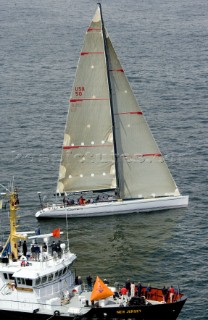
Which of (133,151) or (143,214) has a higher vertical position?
(133,151)

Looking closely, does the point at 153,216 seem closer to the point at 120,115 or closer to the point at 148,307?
the point at 120,115

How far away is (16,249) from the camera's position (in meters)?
96.6

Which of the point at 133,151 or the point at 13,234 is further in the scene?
the point at 133,151

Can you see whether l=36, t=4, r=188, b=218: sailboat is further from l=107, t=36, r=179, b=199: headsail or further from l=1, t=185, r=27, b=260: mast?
l=1, t=185, r=27, b=260: mast

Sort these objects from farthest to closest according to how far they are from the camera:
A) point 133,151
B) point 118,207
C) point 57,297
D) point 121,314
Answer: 1. point 133,151
2. point 118,207
3. point 57,297
4. point 121,314

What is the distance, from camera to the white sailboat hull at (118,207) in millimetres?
131500

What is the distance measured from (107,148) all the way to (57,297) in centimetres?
4382

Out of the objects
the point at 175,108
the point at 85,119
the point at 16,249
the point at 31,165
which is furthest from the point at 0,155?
the point at 16,249

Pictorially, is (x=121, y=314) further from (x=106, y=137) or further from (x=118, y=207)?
(x=106, y=137)

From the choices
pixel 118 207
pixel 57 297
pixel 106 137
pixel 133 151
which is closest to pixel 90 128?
pixel 106 137

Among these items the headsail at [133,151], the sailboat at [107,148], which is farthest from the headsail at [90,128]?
the headsail at [133,151]

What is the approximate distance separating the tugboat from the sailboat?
36306 millimetres

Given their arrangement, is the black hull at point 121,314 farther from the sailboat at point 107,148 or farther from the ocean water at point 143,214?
the sailboat at point 107,148

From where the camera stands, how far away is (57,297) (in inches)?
3718
